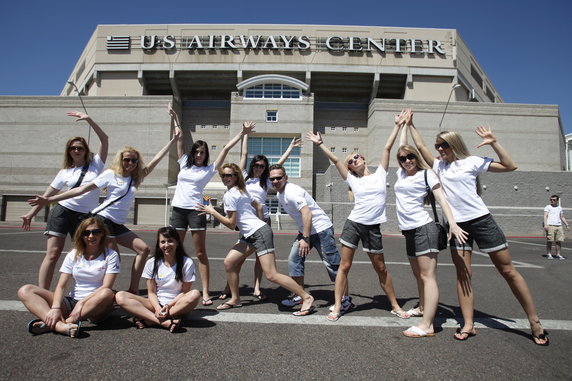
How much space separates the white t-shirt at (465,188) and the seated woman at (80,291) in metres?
3.38

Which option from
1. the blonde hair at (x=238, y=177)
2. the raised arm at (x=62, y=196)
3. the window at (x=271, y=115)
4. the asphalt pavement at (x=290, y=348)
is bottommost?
the asphalt pavement at (x=290, y=348)

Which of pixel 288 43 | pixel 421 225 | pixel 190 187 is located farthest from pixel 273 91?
pixel 421 225

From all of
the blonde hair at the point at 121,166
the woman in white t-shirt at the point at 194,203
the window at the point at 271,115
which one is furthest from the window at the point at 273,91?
the blonde hair at the point at 121,166

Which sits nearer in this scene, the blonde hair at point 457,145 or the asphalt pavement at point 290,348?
the asphalt pavement at point 290,348

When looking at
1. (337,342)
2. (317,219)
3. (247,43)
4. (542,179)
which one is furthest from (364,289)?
(247,43)

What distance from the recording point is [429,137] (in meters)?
31.1

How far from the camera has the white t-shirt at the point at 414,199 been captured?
333 centimetres

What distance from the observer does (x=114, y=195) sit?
3900mm

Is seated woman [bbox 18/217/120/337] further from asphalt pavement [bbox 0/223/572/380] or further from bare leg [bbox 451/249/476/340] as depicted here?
bare leg [bbox 451/249/476/340]

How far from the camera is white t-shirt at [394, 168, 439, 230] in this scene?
333 centimetres

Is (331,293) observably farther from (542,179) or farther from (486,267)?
(542,179)

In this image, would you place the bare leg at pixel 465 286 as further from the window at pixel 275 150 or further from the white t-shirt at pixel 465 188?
the window at pixel 275 150

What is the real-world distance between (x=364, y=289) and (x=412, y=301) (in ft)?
2.51

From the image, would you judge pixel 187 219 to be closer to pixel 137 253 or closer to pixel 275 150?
pixel 137 253
